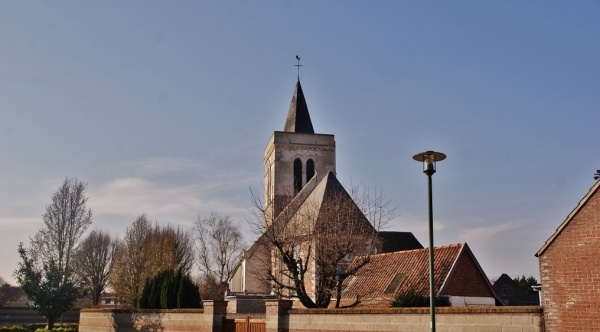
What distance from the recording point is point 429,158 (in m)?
13.6

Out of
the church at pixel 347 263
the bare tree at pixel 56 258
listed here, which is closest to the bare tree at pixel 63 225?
the bare tree at pixel 56 258

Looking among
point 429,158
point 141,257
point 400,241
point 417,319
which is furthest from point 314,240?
point 141,257

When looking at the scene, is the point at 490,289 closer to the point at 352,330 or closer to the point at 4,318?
the point at 352,330

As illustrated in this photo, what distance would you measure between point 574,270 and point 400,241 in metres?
Answer: 30.4

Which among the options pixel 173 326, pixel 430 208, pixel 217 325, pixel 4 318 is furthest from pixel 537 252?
pixel 4 318

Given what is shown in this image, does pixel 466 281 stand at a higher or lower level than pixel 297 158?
lower

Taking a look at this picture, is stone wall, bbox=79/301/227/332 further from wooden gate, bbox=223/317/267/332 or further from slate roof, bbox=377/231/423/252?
slate roof, bbox=377/231/423/252

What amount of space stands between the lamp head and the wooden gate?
8.76 metres

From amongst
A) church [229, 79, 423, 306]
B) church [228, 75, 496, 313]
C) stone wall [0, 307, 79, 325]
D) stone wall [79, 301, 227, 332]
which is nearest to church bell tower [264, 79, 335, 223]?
church [229, 79, 423, 306]

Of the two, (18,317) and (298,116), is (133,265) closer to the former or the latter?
(18,317)

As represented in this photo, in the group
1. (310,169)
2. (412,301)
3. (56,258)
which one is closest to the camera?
(412,301)

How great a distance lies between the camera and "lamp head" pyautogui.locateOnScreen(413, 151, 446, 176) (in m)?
13.4

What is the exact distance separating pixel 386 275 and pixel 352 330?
9.90 meters

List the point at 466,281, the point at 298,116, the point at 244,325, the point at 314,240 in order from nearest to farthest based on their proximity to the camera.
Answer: the point at 244,325 < the point at 466,281 < the point at 314,240 < the point at 298,116
